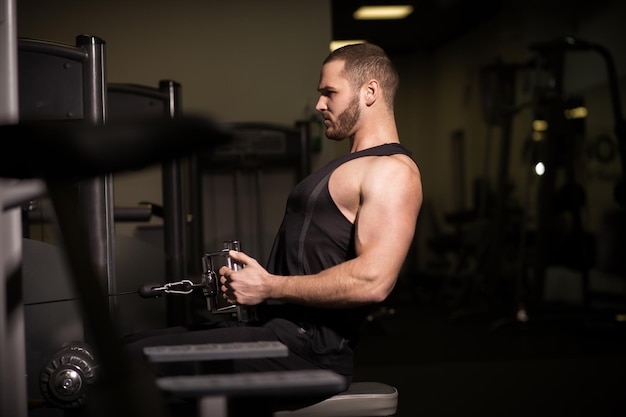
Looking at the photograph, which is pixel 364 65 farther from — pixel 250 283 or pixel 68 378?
pixel 68 378

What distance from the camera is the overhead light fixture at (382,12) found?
7898 millimetres

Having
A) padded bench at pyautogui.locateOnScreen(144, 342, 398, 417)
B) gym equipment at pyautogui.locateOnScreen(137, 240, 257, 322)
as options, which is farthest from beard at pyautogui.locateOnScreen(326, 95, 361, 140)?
padded bench at pyautogui.locateOnScreen(144, 342, 398, 417)

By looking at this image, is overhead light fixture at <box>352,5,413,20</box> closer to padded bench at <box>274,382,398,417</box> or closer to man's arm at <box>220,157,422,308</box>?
man's arm at <box>220,157,422,308</box>

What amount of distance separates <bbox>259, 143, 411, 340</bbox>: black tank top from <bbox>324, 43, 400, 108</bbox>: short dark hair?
16 cm

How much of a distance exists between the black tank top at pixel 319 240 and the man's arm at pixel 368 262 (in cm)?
8

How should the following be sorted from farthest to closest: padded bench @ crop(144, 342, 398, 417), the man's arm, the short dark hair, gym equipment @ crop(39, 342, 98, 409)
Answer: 1. the short dark hair
2. gym equipment @ crop(39, 342, 98, 409)
3. the man's arm
4. padded bench @ crop(144, 342, 398, 417)

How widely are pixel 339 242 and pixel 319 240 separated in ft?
0.14

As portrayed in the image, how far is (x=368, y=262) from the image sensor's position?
4.69 ft

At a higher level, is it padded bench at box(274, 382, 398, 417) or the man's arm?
the man's arm

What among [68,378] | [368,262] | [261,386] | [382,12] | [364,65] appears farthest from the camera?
[382,12]

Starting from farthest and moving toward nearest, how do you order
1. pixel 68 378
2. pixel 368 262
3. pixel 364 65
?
pixel 364 65
pixel 68 378
pixel 368 262

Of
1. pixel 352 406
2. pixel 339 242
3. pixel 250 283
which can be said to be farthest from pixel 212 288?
pixel 352 406

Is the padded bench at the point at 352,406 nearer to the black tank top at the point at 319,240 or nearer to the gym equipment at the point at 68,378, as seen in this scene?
the black tank top at the point at 319,240

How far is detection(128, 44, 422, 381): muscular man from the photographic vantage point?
1460 mm
